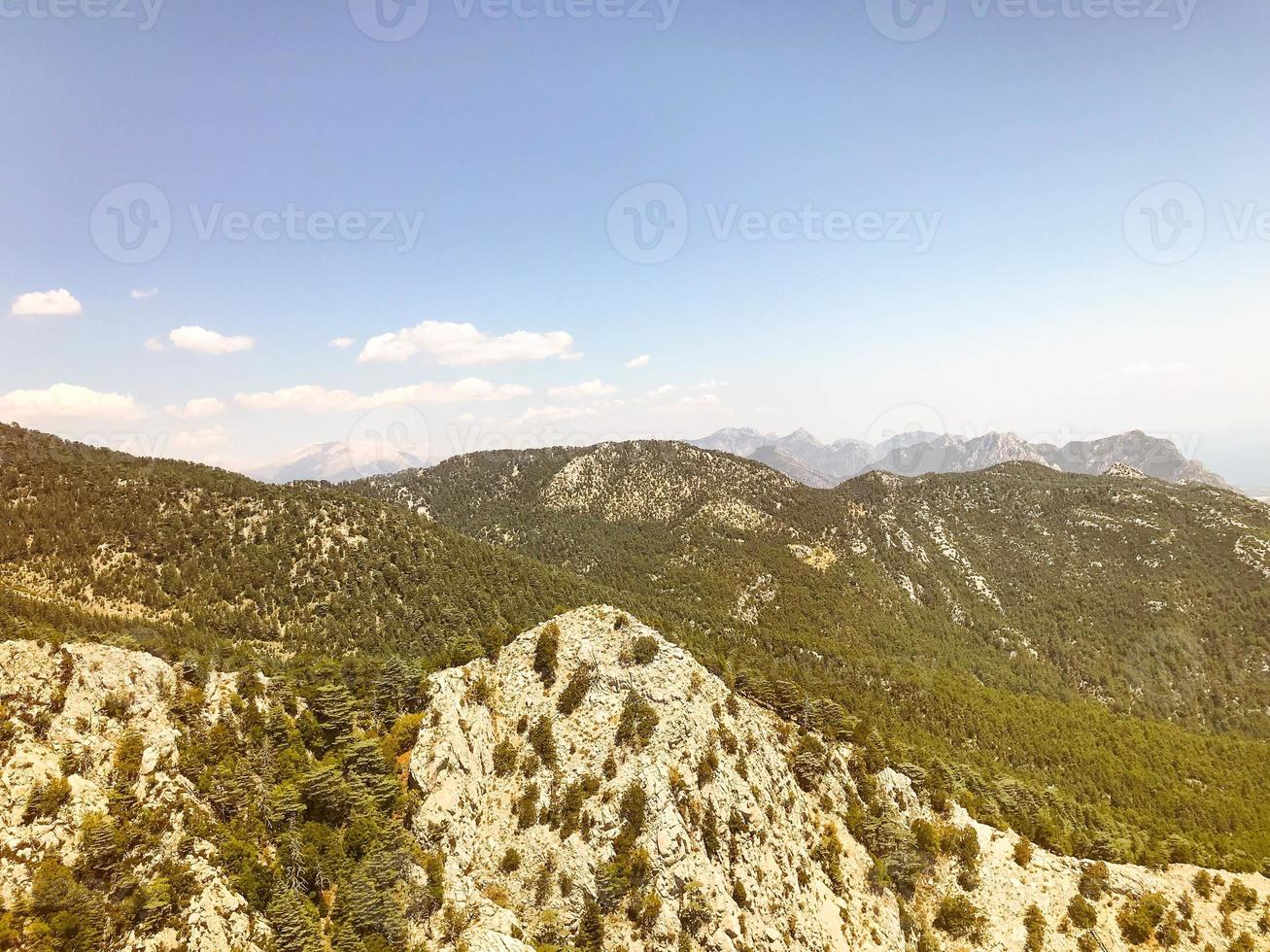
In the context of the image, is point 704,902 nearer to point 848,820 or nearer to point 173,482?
point 848,820

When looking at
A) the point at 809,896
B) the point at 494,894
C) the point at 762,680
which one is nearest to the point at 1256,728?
the point at 762,680

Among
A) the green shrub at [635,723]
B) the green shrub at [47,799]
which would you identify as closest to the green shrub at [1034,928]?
the green shrub at [635,723]

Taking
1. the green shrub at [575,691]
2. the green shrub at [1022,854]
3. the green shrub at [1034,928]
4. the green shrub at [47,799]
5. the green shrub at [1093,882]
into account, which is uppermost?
the green shrub at [47,799]

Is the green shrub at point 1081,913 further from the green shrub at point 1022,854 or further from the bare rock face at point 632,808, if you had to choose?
the bare rock face at point 632,808

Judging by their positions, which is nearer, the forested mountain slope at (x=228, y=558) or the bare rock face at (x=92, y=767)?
the bare rock face at (x=92, y=767)

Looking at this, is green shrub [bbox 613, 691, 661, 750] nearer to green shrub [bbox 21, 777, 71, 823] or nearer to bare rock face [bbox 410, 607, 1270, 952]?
bare rock face [bbox 410, 607, 1270, 952]

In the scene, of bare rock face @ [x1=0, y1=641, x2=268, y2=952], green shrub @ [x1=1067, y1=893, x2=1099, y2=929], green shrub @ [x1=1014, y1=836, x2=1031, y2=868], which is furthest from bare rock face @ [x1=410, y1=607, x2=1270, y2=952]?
bare rock face @ [x1=0, y1=641, x2=268, y2=952]
